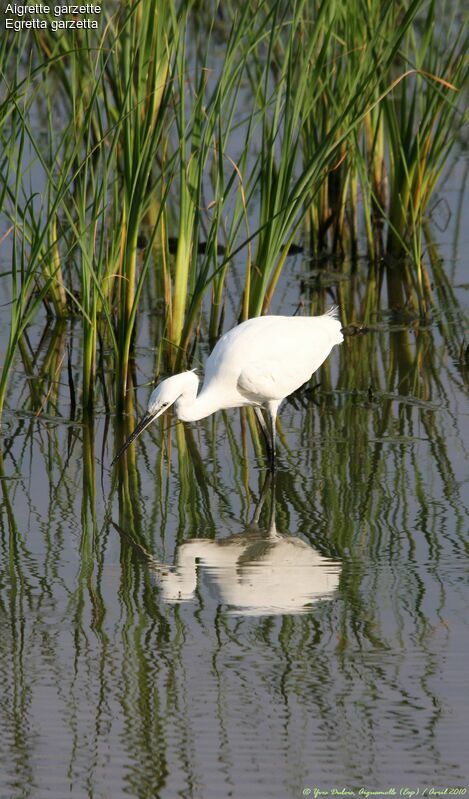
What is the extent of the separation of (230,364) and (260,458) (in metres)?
0.55

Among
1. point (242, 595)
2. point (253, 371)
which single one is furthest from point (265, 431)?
point (242, 595)

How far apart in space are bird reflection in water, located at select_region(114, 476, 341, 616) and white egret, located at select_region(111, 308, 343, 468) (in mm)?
731

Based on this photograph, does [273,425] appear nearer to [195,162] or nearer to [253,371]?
[253,371]

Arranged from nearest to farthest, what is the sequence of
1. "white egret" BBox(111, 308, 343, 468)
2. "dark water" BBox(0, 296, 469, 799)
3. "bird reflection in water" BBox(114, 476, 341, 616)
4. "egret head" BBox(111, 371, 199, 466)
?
"dark water" BBox(0, 296, 469, 799)
"bird reflection in water" BBox(114, 476, 341, 616)
"egret head" BBox(111, 371, 199, 466)
"white egret" BBox(111, 308, 343, 468)

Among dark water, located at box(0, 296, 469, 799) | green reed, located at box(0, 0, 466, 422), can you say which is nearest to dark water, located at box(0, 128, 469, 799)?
dark water, located at box(0, 296, 469, 799)

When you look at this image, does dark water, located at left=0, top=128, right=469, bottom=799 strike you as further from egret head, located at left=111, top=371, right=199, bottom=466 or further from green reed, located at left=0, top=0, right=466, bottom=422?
green reed, located at left=0, top=0, right=466, bottom=422

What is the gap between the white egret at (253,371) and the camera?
20.5 feet

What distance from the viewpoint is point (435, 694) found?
4.13 m

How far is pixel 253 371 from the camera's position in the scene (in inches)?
248

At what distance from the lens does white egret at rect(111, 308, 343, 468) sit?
6.24 meters

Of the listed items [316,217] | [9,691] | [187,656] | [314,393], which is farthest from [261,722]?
[316,217]

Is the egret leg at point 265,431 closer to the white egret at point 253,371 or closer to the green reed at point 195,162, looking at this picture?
the white egret at point 253,371

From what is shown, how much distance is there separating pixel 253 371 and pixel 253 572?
1.33 meters

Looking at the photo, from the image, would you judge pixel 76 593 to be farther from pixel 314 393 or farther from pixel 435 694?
pixel 314 393
